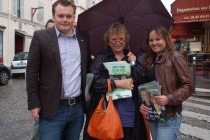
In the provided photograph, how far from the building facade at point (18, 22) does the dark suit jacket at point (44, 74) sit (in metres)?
21.1

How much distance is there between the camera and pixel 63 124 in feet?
8.45

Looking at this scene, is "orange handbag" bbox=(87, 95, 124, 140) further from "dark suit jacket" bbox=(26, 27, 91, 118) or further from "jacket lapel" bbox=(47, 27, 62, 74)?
"jacket lapel" bbox=(47, 27, 62, 74)

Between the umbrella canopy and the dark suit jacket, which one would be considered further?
the umbrella canopy

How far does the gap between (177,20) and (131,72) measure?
8989 millimetres

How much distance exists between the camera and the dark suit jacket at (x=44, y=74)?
8.00 ft

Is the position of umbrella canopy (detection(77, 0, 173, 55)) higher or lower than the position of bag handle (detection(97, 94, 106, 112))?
higher

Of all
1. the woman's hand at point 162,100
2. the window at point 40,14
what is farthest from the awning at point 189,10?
the window at point 40,14

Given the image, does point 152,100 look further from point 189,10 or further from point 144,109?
point 189,10

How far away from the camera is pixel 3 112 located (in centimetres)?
675

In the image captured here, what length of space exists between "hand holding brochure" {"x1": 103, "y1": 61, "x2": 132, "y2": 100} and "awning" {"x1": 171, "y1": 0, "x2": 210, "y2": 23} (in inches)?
351

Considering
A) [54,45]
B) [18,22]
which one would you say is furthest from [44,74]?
[18,22]

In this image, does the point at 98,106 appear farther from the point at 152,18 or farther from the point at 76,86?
the point at 152,18

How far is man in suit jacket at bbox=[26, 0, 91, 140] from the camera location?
8.04ft

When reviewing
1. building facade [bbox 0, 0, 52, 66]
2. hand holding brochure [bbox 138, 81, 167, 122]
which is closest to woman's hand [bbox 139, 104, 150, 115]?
hand holding brochure [bbox 138, 81, 167, 122]
